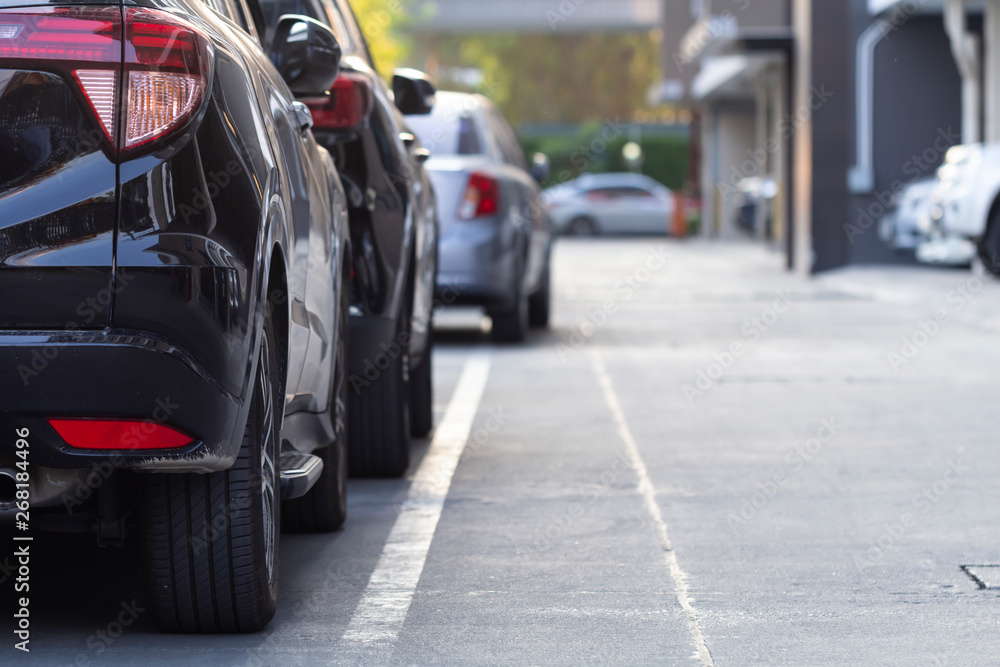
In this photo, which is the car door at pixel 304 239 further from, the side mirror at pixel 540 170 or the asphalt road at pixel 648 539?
the side mirror at pixel 540 170

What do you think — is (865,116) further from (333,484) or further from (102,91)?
(102,91)

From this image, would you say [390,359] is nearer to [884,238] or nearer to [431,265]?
[431,265]

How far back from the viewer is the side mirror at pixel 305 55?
13.7 ft

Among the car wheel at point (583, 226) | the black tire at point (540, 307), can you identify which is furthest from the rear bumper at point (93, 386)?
the car wheel at point (583, 226)

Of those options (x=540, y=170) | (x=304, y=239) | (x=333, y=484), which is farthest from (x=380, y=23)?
(x=304, y=239)

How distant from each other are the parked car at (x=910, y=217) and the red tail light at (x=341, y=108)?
1348cm

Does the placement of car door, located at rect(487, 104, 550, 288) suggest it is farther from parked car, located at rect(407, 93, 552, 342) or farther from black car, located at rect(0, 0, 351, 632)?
black car, located at rect(0, 0, 351, 632)

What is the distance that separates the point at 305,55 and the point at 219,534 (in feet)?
4.93

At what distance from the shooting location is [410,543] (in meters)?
4.64

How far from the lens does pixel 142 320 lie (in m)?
2.95

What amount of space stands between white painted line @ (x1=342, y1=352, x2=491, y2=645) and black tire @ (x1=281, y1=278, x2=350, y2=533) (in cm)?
21

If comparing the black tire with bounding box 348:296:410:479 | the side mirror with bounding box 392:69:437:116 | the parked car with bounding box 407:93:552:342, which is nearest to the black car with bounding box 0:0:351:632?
the black tire with bounding box 348:296:410:479

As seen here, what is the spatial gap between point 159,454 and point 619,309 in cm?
1214

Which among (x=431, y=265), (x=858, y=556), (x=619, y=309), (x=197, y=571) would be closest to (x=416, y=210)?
(x=431, y=265)
